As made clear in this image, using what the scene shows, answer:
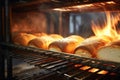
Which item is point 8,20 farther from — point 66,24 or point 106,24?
point 106,24

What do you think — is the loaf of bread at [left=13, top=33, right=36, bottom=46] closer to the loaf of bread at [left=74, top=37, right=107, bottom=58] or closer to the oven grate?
the oven grate

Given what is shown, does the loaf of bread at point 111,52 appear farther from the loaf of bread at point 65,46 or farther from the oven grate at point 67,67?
the loaf of bread at point 65,46

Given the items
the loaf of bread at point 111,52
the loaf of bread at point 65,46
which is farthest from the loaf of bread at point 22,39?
the loaf of bread at point 111,52

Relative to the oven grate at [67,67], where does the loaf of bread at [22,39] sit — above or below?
above

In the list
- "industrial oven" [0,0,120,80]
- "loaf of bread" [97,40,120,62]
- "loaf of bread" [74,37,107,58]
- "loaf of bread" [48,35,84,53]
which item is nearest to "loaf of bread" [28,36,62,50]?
"industrial oven" [0,0,120,80]

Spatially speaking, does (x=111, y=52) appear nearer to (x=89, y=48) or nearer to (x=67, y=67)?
Result: (x=89, y=48)

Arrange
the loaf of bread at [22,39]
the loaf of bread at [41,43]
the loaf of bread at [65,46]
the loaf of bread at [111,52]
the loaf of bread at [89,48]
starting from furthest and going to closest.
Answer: the loaf of bread at [22,39] → the loaf of bread at [41,43] → the loaf of bread at [65,46] → the loaf of bread at [89,48] → the loaf of bread at [111,52]

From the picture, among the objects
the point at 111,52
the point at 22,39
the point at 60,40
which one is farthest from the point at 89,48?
the point at 22,39
